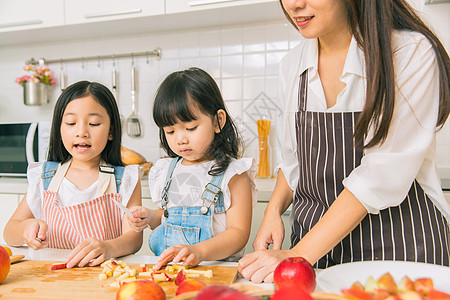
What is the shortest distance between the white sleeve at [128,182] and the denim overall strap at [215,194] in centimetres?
26

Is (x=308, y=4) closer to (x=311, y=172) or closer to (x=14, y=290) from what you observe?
(x=311, y=172)

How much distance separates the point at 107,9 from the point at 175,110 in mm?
1271

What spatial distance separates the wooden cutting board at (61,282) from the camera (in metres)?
0.68

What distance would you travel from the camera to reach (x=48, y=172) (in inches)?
49.6

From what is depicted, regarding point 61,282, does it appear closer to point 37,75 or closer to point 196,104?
point 196,104

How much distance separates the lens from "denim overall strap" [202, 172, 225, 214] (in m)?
1.12

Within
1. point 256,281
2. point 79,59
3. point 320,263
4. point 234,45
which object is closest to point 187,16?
point 234,45

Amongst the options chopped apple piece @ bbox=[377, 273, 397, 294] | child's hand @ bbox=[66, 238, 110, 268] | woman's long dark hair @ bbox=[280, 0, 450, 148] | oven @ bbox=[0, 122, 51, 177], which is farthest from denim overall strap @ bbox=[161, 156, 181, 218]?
oven @ bbox=[0, 122, 51, 177]

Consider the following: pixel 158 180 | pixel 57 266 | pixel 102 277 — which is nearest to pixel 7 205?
pixel 158 180

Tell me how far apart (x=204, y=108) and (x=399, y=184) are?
0.57 metres

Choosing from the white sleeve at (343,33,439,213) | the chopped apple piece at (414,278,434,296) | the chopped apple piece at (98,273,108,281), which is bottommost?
the chopped apple piece at (98,273,108,281)

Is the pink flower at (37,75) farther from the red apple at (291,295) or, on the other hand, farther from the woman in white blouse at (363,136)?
the red apple at (291,295)

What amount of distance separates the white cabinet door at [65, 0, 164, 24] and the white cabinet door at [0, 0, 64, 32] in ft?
0.22

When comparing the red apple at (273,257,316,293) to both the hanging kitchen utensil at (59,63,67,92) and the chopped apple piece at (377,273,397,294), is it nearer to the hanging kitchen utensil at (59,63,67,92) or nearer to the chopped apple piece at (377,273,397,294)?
the chopped apple piece at (377,273,397,294)
